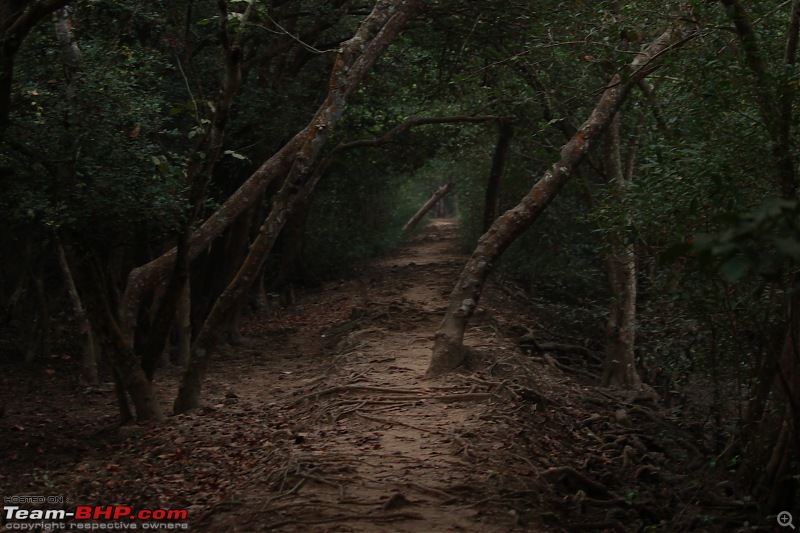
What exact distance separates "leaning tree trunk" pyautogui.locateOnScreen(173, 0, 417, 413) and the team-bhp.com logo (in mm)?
2578

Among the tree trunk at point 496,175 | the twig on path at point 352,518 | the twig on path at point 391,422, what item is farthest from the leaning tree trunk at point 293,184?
the tree trunk at point 496,175

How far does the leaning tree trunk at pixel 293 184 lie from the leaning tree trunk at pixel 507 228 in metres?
2.30

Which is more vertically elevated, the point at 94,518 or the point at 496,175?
the point at 496,175

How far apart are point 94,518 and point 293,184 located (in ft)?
12.1

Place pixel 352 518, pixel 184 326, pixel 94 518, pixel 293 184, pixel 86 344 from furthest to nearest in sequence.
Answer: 1. pixel 184 326
2. pixel 86 344
3. pixel 293 184
4. pixel 94 518
5. pixel 352 518

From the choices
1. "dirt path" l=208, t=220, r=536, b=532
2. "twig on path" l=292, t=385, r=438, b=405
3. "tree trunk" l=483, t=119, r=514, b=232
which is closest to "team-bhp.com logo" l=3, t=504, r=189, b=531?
"dirt path" l=208, t=220, r=536, b=532

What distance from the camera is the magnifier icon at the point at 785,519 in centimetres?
581

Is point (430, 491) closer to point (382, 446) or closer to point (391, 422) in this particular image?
point (382, 446)

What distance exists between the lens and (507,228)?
966cm

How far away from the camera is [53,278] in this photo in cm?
1491

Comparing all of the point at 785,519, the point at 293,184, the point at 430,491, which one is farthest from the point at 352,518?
the point at 293,184

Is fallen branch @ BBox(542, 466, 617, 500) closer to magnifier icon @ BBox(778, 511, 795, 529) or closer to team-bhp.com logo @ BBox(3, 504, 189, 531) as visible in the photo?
magnifier icon @ BBox(778, 511, 795, 529)

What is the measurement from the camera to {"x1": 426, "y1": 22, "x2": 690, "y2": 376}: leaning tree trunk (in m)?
9.49

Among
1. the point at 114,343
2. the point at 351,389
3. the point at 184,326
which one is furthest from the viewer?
the point at 184,326
